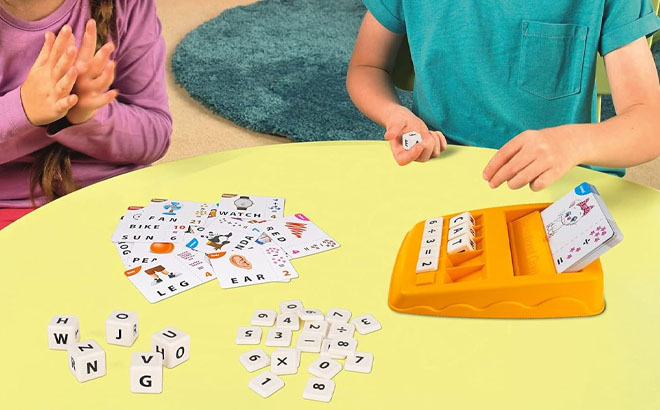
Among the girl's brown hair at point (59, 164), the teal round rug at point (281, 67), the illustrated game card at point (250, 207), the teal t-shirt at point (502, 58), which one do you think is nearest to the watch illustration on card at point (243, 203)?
the illustrated game card at point (250, 207)

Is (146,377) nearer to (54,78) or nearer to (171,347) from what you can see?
(171,347)

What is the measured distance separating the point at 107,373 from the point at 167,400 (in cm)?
7

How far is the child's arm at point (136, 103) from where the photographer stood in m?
1.27

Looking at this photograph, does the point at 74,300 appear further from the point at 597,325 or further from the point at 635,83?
the point at 635,83

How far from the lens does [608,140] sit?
1.09m

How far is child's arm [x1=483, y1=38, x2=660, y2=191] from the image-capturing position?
999 millimetres

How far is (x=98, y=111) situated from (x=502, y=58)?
71 cm

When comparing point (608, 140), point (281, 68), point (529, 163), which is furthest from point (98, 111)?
point (281, 68)

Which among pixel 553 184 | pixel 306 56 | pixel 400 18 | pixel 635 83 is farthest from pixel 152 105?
pixel 306 56

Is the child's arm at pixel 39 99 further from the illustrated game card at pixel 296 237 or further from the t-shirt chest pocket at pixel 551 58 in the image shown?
the t-shirt chest pocket at pixel 551 58

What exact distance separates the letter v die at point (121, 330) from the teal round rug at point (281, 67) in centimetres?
198

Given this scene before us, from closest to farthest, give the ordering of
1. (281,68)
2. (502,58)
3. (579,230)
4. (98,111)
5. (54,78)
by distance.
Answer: (579,230) < (54,78) < (98,111) < (502,58) < (281,68)

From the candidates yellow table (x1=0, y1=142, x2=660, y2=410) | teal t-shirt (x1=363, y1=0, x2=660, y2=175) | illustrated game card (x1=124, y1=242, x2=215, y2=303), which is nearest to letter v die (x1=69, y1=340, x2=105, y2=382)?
yellow table (x1=0, y1=142, x2=660, y2=410)

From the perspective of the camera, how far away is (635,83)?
1.21 meters
